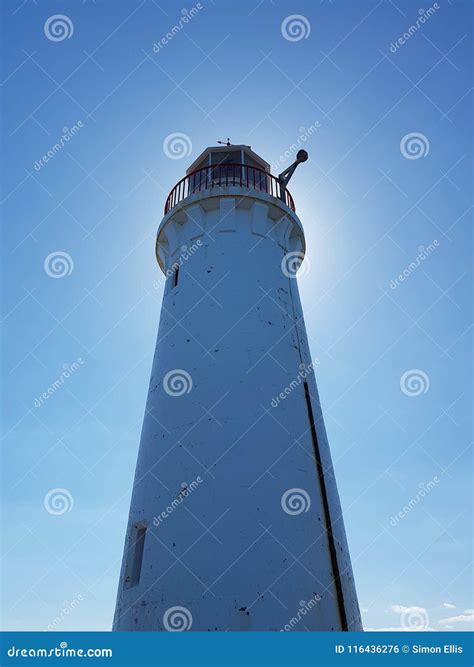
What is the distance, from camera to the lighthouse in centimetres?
734

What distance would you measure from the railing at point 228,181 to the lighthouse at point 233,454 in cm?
78

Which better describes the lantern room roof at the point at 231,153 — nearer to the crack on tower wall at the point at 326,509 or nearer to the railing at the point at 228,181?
the railing at the point at 228,181

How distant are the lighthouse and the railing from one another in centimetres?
78

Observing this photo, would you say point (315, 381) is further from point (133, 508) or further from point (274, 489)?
point (133, 508)

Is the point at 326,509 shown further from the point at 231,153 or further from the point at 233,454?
the point at 231,153

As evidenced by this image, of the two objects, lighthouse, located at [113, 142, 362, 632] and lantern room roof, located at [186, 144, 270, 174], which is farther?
lantern room roof, located at [186, 144, 270, 174]

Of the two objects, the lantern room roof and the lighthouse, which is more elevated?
the lantern room roof

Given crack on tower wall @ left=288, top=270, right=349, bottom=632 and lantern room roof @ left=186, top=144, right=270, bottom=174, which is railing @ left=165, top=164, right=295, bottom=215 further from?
crack on tower wall @ left=288, top=270, right=349, bottom=632

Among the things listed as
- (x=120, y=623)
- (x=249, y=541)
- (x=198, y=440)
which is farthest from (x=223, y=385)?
(x=120, y=623)

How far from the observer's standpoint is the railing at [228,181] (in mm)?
13031

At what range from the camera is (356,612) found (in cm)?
843

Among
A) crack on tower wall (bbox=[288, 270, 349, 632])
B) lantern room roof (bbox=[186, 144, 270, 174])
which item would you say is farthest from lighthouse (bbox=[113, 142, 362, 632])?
lantern room roof (bbox=[186, 144, 270, 174])

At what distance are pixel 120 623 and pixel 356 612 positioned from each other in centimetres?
415

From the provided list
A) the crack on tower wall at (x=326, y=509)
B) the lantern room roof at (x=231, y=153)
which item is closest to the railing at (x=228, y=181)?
the lantern room roof at (x=231, y=153)
